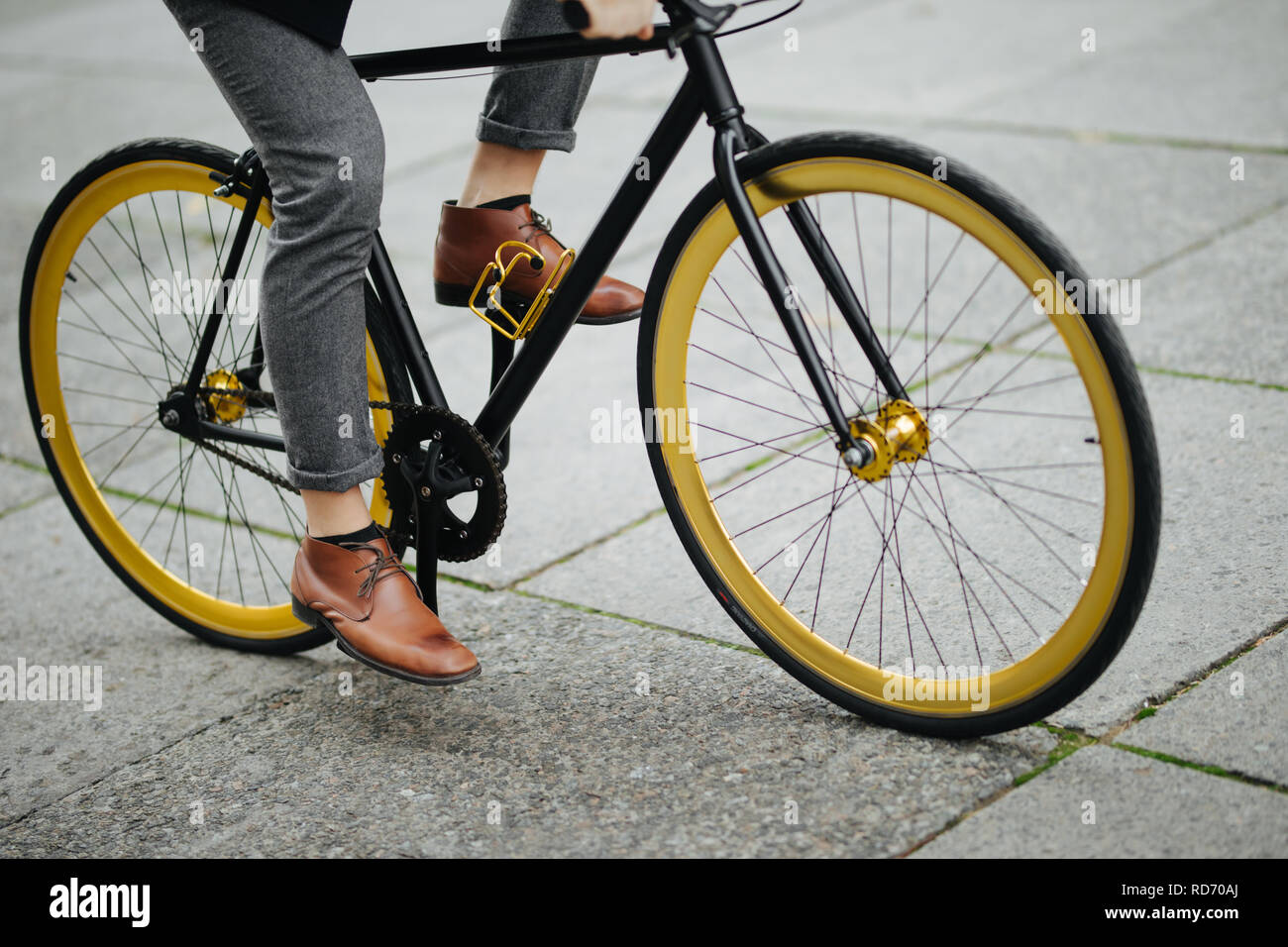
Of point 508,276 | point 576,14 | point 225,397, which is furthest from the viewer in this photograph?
point 225,397

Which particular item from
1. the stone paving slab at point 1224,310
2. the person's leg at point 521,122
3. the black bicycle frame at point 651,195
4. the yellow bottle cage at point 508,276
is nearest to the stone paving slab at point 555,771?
the black bicycle frame at point 651,195

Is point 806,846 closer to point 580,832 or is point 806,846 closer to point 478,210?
point 580,832

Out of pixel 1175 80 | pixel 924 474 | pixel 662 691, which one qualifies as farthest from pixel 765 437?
pixel 1175 80

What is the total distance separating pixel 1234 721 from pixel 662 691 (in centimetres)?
104

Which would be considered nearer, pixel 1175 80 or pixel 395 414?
pixel 395 414

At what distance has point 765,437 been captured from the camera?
384 centimetres

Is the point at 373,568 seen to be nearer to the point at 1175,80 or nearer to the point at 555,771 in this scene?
the point at 555,771

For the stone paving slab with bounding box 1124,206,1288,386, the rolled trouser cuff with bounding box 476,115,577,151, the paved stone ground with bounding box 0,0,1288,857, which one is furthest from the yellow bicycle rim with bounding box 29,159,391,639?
the stone paving slab with bounding box 1124,206,1288,386

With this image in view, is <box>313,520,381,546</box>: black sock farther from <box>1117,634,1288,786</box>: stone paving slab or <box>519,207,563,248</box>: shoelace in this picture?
<box>1117,634,1288,786</box>: stone paving slab

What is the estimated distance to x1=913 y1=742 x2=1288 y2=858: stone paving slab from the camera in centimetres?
219

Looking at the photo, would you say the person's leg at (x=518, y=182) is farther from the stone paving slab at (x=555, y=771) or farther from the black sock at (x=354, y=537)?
the stone paving slab at (x=555, y=771)

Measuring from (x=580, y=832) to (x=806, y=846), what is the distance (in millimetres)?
387

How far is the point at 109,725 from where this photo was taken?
3.01 meters

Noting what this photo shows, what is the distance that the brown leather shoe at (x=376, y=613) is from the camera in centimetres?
268
